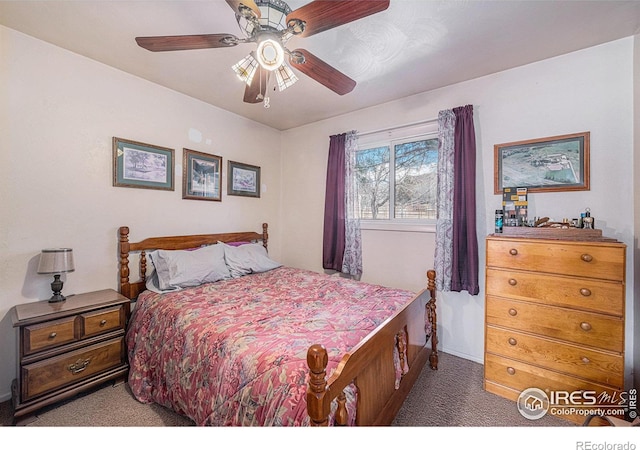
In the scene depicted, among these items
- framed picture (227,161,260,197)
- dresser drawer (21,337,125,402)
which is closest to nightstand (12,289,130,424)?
dresser drawer (21,337,125,402)

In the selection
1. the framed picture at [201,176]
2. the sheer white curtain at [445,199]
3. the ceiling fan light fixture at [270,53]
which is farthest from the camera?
the framed picture at [201,176]

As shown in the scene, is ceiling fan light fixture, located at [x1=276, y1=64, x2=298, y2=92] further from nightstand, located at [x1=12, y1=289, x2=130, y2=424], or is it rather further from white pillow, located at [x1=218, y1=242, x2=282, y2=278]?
nightstand, located at [x1=12, y1=289, x2=130, y2=424]

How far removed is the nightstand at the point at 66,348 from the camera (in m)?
1.72

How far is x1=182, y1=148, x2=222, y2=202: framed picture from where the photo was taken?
2.96m

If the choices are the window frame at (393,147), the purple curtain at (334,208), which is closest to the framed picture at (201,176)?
the purple curtain at (334,208)

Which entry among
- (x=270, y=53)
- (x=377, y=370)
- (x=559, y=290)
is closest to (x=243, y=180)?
(x=270, y=53)

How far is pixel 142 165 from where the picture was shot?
2615mm

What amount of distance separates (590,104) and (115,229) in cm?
414

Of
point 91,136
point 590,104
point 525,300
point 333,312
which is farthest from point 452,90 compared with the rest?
point 91,136

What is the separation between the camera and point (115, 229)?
246 centimetres

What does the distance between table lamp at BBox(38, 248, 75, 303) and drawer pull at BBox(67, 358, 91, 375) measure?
0.49 m

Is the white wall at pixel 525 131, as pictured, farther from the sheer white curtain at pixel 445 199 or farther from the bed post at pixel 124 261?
the bed post at pixel 124 261

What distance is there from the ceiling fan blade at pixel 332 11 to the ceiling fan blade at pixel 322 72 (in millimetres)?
241

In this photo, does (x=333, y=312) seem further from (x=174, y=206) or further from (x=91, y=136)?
(x=91, y=136)
